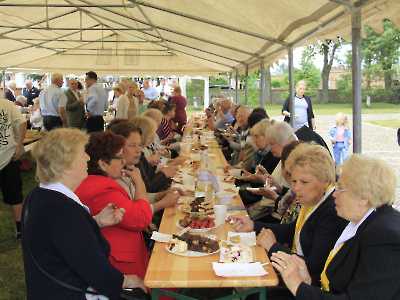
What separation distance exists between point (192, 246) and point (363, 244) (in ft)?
2.70

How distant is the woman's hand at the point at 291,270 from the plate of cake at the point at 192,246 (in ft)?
1.06

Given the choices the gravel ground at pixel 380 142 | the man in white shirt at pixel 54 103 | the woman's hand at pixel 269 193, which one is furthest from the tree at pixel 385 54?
the woman's hand at pixel 269 193

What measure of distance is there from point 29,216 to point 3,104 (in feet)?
8.76

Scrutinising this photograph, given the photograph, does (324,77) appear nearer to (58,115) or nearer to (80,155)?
(58,115)

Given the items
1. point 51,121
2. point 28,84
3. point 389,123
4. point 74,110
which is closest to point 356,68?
point 51,121

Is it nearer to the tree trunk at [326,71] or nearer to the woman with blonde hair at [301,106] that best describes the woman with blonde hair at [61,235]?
the woman with blonde hair at [301,106]

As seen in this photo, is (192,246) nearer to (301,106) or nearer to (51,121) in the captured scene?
(301,106)

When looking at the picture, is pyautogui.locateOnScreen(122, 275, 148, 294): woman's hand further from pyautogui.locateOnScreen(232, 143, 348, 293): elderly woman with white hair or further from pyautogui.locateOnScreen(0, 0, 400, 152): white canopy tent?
pyautogui.locateOnScreen(0, 0, 400, 152): white canopy tent

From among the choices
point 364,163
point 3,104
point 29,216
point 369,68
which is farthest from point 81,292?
point 369,68

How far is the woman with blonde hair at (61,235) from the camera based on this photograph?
139cm

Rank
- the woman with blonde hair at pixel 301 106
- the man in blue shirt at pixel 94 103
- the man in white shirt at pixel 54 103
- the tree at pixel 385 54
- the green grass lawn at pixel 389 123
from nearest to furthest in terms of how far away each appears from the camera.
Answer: the woman with blonde hair at pixel 301 106
the man in white shirt at pixel 54 103
the man in blue shirt at pixel 94 103
the green grass lawn at pixel 389 123
the tree at pixel 385 54

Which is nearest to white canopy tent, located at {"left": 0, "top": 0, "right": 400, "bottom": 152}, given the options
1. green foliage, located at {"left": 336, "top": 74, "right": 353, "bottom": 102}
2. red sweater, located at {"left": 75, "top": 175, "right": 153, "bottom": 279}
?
red sweater, located at {"left": 75, "top": 175, "right": 153, "bottom": 279}

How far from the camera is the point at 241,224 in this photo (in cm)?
209

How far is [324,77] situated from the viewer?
25484 mm
